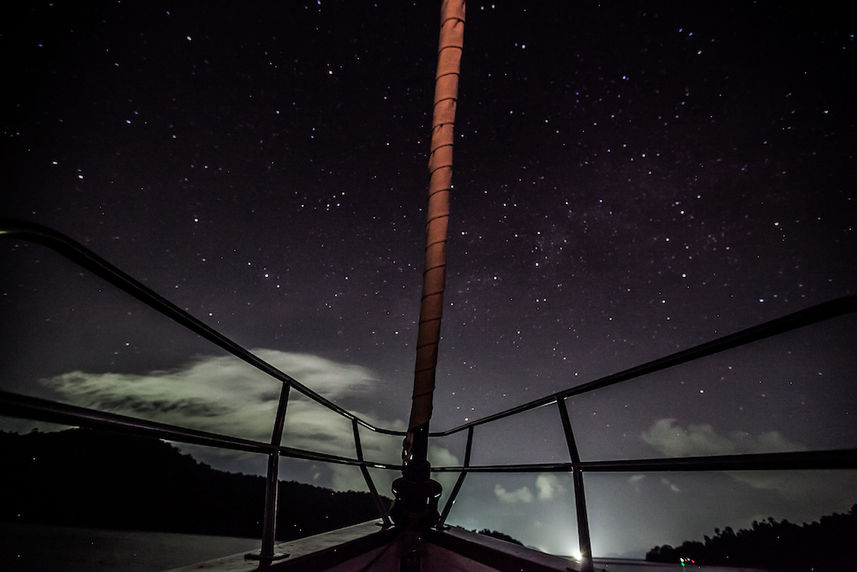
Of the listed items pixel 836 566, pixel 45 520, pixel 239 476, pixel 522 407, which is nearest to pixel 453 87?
pixel 522 407

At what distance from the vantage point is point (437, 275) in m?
3.59

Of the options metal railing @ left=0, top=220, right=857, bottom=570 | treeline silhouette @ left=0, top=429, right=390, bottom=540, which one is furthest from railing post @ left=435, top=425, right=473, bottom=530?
treeline silhouette @ left=0, top=429, right=390, bottom=540

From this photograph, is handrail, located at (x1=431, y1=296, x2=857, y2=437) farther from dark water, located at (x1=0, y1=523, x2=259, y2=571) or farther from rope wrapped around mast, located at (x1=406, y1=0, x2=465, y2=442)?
dark water, located at (x1=0, y1=523, x2=259, y2=571)

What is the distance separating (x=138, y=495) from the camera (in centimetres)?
7531

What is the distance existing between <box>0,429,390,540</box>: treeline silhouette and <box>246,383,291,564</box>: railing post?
5807 centimetres

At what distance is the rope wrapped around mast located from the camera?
3373 mm

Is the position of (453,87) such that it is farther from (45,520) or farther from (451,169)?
(45,520)

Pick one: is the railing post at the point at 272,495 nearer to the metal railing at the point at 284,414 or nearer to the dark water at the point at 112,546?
the metal railing at the point at 284,414

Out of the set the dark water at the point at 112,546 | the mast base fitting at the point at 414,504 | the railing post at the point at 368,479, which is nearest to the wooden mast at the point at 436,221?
the mast base fitting at the point at 414,504

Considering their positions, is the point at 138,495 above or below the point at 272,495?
below

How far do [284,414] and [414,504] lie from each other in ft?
4.67

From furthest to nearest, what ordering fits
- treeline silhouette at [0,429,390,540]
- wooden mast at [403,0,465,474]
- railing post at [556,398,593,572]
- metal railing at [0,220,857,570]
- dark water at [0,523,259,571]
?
treeline silhouette at [0,429,390,540], dark water at [0,523,259,571], wooden mast at [403,0,465,474], railing post at [556,398,593,572], metal railing at [0,220,857,570]

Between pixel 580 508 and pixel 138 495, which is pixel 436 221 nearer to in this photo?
pixel 580 508

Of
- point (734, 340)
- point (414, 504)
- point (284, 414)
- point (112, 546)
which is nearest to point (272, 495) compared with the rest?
point (284, 414)
